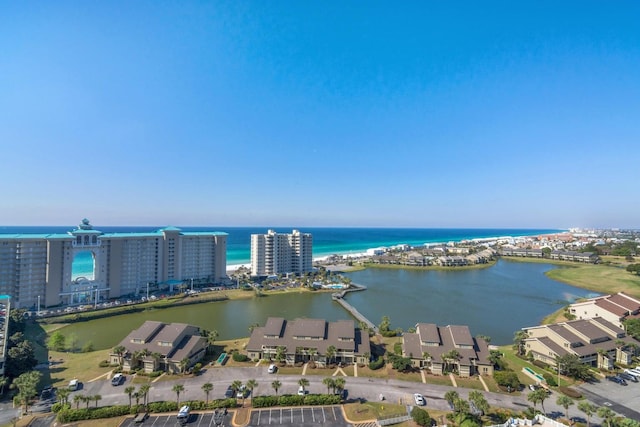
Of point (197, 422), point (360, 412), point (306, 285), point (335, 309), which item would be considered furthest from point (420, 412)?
point (306, 285)

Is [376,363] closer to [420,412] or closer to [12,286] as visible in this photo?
[420,412]

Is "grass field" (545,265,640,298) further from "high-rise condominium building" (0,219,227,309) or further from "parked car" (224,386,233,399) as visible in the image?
"high-rise condominium building" (0,219,227,309)

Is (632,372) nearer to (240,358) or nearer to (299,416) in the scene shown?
(299,416)

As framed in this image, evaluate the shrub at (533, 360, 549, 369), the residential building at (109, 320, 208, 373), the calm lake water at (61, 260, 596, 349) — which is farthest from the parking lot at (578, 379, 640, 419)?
the residential building at (109, 320, 208, 373)

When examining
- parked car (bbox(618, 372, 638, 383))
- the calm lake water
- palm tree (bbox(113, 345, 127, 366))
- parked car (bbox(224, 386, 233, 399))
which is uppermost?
palm tree (bbox(113, 345, 127, 366))

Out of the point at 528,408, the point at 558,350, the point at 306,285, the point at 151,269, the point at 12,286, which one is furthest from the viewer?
the point at 306,285

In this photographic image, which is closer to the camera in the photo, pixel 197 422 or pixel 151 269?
pixel 197 422
